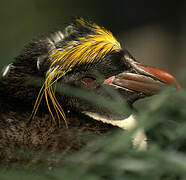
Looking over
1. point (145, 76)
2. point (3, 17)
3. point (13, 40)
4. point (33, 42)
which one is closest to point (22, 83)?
point (33, 42)

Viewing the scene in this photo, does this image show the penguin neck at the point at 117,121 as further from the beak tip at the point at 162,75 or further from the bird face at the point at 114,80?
the beak tip at the point at 162,75

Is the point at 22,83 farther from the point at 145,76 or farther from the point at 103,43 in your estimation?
the point at 145,76

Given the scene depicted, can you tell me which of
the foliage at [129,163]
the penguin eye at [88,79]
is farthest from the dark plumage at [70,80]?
the foliage at [129,163]

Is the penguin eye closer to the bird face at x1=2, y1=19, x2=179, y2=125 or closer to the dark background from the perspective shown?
the bird face at x1=2, y1=19, x2=179, y2=125

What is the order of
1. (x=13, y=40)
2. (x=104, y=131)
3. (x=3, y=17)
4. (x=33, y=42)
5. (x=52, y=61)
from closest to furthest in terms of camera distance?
(x=104, y=131) < (x=52, y=61) < (x=33, y=42) < (x=13, y=40) < (x=3, y=17)

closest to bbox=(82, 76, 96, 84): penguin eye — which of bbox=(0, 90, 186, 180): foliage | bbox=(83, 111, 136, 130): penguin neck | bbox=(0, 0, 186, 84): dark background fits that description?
bbox=(83, 111, 136, 130): penguin neck

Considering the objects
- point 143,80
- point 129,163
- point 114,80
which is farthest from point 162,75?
point 129,163

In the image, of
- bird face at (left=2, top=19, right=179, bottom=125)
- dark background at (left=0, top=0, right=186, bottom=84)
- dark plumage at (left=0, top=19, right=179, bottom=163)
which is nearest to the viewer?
dark plumage at (left=0, top=19, right=179, bottom=163)

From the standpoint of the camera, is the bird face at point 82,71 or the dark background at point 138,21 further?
the dark background at point 138,21

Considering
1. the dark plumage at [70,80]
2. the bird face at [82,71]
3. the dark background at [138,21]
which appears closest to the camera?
the dark plumage at [70,80]
